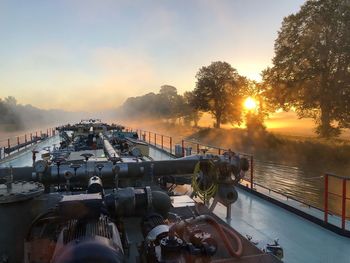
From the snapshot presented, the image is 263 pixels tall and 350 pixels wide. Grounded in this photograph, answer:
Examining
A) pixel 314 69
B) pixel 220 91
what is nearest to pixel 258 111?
pixel 314 69

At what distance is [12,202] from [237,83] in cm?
5962

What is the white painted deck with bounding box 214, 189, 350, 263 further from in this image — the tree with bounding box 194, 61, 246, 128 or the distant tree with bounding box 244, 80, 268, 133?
the tree with bounding box 194, 61, 246, 128

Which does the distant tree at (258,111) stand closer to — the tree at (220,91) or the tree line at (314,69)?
the tree line at (314,69)

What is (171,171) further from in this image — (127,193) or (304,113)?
(304,113)

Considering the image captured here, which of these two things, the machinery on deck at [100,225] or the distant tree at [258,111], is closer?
the machinery on deck at [100,225]

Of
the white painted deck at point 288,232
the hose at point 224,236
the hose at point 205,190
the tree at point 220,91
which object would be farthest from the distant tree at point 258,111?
the hose at point 224,236

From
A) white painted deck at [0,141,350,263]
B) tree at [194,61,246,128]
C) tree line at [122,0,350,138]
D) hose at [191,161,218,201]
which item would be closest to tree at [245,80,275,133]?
tree line at [122,0,350,138]

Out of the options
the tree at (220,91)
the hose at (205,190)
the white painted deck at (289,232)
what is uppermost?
the tree at (220,91)

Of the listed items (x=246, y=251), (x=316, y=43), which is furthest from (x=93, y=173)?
(x=316, y=43)

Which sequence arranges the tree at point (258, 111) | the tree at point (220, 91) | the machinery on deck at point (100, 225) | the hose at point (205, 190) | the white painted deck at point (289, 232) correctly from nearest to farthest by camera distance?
the machinery on deck at point (100, 225) < the white painted deck at point (289, 232) < the hose at point (205, 190) < the tree at point (258, 111) < the tree at point (220, 91)

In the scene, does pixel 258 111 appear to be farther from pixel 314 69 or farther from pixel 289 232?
pixel 289 232

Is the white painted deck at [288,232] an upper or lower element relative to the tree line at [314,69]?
lower

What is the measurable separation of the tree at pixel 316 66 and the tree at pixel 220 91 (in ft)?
80.1

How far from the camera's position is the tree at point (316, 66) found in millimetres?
31125
